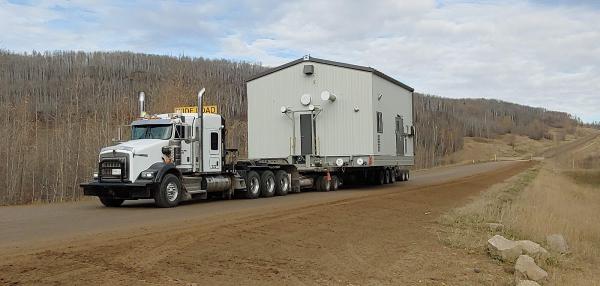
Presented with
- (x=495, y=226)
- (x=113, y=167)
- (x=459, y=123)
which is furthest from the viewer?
(x=459, y=123)

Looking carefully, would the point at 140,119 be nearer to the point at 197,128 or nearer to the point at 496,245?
the point at 197,128

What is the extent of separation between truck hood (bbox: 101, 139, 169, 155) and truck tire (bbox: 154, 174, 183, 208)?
37.9 inches

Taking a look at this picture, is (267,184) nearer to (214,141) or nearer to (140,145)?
(214,141)

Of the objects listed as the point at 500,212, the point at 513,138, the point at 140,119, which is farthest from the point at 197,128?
the point at 513,138

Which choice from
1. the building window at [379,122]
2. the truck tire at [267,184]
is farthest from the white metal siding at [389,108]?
the truck tire at [267,184]

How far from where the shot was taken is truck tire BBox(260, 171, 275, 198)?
2030cm

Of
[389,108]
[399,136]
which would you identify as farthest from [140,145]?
[399,136]

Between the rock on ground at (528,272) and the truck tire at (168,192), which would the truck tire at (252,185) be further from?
the rock on ground at (528,272)

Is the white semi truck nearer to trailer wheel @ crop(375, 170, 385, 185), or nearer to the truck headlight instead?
the truck headlight

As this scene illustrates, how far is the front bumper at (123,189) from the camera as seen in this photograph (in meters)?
15.0

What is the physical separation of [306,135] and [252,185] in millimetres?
4308

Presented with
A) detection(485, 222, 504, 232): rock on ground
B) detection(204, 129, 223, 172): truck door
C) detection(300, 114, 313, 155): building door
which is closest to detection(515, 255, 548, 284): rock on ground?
detection(485, 222, 504, 232): rock on ground

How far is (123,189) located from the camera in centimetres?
1512

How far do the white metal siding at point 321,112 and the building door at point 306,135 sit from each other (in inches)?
7.6
